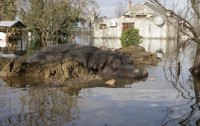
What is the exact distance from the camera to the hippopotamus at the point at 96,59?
32.0 ft

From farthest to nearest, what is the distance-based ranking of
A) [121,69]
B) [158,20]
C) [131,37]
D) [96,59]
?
[158,20]
[131,37]
[96,59]
[121,69]

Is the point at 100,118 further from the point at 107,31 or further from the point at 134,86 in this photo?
the point at 107,31

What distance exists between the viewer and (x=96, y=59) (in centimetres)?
1069

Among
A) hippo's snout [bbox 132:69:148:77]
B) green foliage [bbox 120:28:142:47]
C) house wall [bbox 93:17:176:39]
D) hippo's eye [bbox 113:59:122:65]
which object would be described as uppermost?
house wall [bbox 93:17:176:39]

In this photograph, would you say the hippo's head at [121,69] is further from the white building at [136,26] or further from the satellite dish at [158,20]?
the satellite dish at [158,20]

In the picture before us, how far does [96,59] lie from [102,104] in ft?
16.2

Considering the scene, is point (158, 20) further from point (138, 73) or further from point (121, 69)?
point (138, 73)

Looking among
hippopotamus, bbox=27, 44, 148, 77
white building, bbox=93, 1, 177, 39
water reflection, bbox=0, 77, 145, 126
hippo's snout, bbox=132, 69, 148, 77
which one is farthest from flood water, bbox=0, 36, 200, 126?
white building, bbox=93, 1, 177, 39

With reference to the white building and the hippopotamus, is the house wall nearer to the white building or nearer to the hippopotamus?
the white building

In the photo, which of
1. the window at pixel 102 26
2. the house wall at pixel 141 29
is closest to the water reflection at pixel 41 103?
the house wall at pixel 141 29

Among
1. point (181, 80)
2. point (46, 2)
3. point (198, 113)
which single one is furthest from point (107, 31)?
point (198, 113)

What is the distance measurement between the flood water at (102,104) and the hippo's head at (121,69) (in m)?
0.98

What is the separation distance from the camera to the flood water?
484 centimetres

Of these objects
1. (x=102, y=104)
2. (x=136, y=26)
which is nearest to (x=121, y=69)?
(x=102, y=104)
